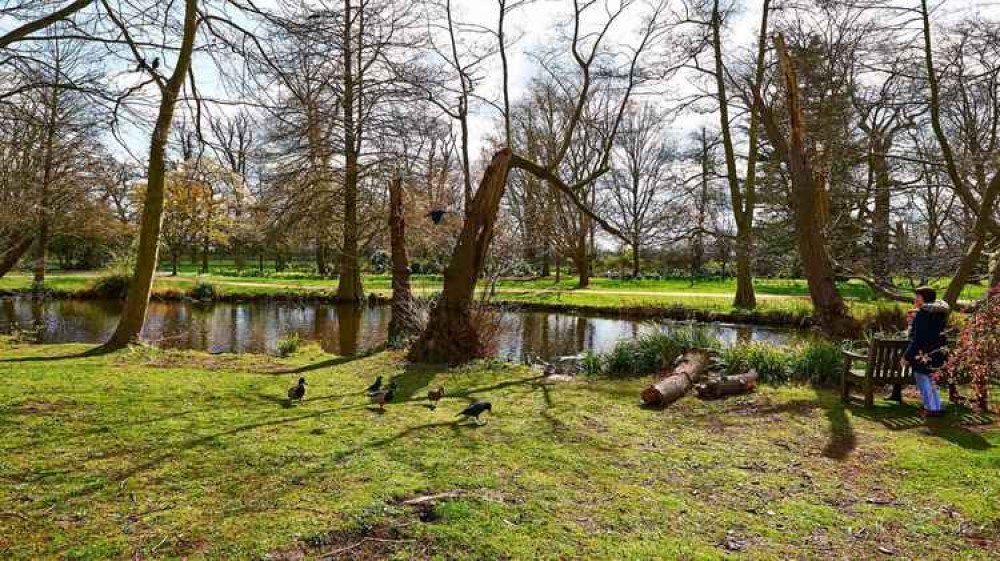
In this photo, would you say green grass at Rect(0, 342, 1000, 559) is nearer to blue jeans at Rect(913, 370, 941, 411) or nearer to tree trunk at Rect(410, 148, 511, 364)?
blue jeans at Rect(913, 370, 941, 411)

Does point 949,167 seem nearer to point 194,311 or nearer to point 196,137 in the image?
point 196,137

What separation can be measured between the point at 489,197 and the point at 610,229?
225 cm

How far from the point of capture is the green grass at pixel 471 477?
12.0 feet

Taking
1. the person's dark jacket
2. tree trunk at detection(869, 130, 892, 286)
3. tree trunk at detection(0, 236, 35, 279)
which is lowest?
the person's dark jacket

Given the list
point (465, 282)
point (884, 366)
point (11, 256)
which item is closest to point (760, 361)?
point (884, 366)

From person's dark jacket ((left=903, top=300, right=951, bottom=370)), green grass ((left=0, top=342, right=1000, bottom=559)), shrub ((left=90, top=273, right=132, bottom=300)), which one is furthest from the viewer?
shrub ((left=90, top=273, right=132, bottom=300))

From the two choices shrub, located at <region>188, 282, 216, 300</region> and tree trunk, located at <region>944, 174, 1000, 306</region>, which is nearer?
tree trunk, located at <region>944, 174, 1000, 306</region>

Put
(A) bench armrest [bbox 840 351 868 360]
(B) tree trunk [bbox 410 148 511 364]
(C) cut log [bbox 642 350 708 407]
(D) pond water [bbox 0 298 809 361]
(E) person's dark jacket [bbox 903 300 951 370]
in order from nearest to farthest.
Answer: (E) person's dark jacket [bbox 903 300 951 370]
(A) bench armrest [bbox 840 351 868 360]
(C) cut log [bbox 642 350 708 407]
(B) tree trunk [bbox 410 148 511 364]
(D) pond water [bbox 0 298 809 361]

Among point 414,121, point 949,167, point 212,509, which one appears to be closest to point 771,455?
point 212,509

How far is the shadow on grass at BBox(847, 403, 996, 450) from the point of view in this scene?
5996 mm

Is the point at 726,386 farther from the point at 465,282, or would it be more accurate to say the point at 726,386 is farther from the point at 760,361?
the point at 465,282

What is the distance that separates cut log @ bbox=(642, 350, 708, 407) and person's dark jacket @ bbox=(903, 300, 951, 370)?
8.72 feet

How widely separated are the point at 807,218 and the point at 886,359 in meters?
4.51

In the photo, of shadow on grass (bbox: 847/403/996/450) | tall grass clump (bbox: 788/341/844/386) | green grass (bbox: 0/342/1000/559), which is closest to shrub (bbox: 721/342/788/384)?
tall grass clump (bbox: 788/341/844/386)
